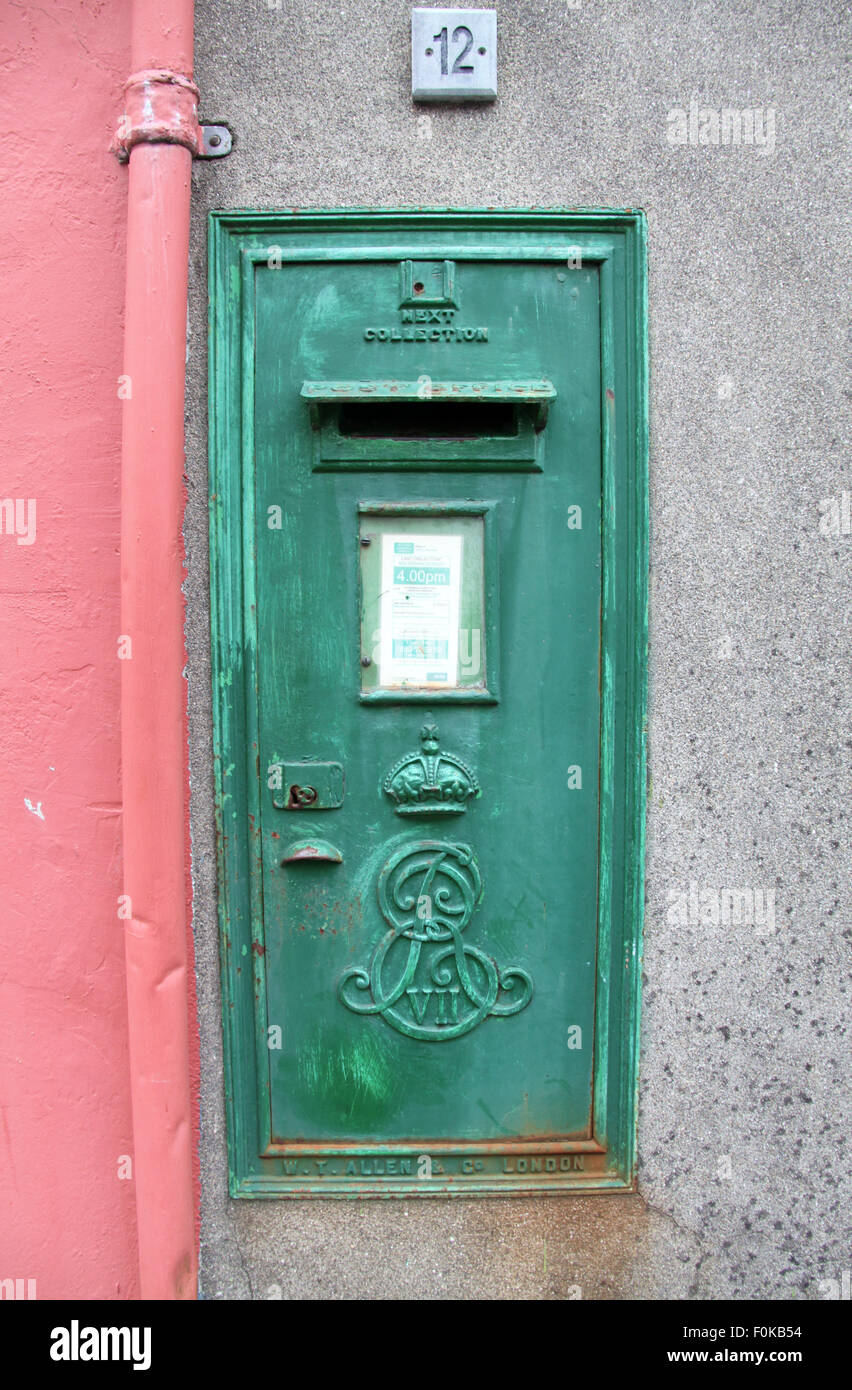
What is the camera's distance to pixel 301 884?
1.85m

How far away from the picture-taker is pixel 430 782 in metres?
1.82

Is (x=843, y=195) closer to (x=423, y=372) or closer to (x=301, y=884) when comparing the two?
(x=423, y=372)

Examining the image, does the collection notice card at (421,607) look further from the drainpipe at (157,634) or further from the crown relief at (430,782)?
the drainpipe at (157,634)

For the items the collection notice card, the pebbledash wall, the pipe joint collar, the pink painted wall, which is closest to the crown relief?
the collection notice card

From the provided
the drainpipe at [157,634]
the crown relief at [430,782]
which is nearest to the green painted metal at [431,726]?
the crown relief at [430,782]

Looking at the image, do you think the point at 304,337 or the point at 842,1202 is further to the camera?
the point at 842,1202

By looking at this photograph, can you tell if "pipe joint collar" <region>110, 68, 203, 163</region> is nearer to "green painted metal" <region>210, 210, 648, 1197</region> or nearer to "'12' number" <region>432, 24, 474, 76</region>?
"green painted metal" <region>210, 210, 648, 1197</region>

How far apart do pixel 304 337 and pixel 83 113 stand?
0.70 meters

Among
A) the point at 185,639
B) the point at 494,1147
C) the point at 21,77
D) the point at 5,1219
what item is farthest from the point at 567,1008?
the point at 21,77

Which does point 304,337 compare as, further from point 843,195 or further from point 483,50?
point 843,195

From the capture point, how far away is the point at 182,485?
69.5 inches

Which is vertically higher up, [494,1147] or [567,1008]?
[567,1008]

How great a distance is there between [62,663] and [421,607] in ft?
2.64

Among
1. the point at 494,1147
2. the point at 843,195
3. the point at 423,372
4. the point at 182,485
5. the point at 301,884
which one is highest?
the point at 843,195
